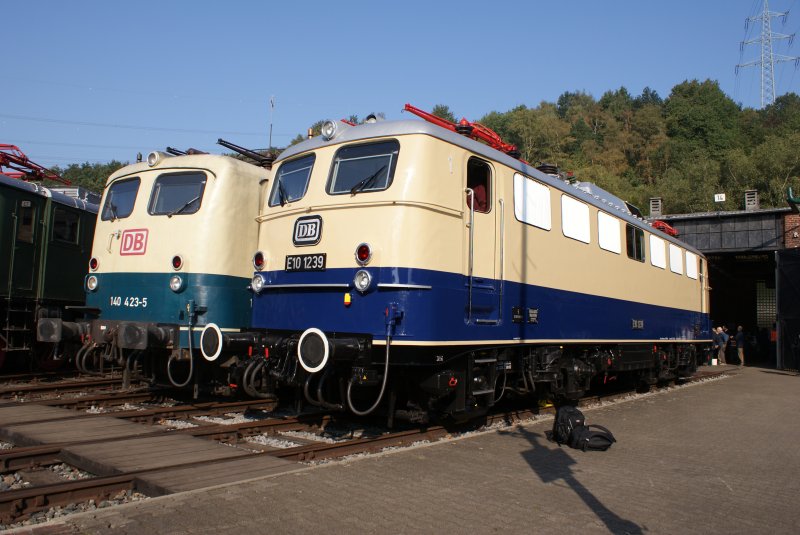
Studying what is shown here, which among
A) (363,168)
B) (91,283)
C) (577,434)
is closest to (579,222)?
(577,434)

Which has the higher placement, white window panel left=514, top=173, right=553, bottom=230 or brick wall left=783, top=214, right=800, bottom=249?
brick wall left=783, top=214, right=800, bottom=249

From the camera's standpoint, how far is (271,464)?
605cm

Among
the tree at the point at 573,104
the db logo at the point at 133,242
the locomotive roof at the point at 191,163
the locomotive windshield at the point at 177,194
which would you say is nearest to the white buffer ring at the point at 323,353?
the locomotive windshield at the point at 177,194

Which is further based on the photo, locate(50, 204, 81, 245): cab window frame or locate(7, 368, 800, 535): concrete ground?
locate(50, 204, 81, 245): cab window frame

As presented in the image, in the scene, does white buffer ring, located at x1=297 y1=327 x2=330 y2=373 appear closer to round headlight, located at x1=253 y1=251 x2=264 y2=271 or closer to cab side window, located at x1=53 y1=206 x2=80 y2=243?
round headlight, located at x1=253 y1=251 x2=264 y2=271

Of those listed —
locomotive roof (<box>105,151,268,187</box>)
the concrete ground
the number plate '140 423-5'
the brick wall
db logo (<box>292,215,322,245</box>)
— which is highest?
the brick wall

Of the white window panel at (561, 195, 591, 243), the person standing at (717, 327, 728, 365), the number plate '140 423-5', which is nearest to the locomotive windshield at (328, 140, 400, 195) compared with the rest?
the number plate '140 423-5'

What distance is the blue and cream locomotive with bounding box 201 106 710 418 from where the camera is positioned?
6520mm

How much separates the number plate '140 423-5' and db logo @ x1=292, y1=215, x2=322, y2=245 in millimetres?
175

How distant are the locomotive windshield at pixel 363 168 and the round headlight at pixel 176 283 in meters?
2.95

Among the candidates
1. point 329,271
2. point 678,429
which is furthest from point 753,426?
point 329,271

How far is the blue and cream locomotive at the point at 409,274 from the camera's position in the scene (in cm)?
652

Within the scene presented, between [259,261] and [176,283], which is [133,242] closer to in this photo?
[176,283]

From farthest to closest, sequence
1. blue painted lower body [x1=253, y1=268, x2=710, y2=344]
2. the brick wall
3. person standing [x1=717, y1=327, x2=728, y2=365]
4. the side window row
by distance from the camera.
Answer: person standing [x1=717, y1=327, x2=728, y2=365] → the brick wall → the side window row → blue painted lower body [x1=253, y1=268, x2=710, y2=344]
